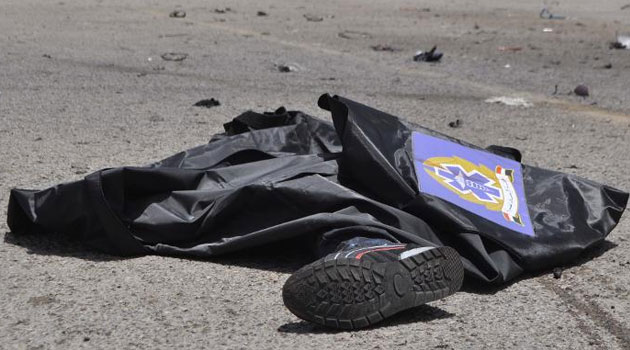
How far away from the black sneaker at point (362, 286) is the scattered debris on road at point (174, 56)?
7.37 m

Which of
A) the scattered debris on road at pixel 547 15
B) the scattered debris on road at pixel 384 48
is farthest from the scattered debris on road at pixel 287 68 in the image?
the scattered debris on road at pixel 547 15

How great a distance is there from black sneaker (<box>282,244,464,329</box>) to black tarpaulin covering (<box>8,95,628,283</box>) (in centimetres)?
40

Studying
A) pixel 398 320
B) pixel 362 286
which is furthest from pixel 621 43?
pixel 362 286

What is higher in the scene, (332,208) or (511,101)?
(332,208)

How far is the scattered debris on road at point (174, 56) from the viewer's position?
10.5 m

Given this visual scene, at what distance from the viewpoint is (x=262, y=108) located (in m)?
7.93

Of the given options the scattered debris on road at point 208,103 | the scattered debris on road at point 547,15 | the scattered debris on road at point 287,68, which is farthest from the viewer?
the scattered debris on road at point 547,15

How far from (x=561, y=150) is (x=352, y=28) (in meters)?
7.51

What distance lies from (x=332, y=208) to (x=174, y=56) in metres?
6.90

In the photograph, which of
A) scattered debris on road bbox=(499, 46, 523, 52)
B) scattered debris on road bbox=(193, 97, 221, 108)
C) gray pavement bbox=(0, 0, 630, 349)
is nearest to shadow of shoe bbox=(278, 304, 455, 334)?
gray pavement bbox=(0, 0, 630, 349)

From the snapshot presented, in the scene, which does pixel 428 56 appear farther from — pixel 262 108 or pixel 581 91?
pixel 262 108

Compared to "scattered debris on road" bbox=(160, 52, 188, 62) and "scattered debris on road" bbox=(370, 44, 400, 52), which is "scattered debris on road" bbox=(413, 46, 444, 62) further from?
"scattered debris on road" bbox=(160, 52, 188, 62)

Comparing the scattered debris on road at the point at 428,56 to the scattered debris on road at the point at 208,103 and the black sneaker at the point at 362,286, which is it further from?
the black sneaker at the point at 362,286

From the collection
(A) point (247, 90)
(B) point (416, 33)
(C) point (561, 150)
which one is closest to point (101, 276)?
(C) point (561, 150)
